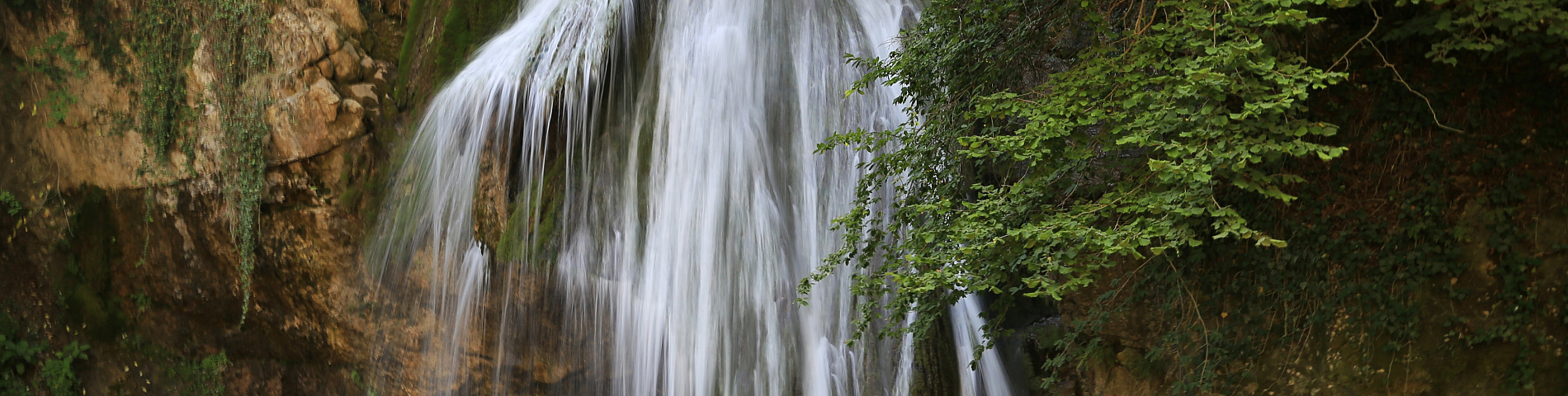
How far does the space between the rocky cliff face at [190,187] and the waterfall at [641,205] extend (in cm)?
61

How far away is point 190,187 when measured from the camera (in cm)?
797

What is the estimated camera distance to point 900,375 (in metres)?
5.87

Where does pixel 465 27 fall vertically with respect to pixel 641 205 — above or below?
above

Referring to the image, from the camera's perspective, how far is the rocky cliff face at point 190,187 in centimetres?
764

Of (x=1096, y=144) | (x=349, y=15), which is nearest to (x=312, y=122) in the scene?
(x=349, y=15)

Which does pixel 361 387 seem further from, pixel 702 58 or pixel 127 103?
pixel 702 58

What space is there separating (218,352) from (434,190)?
2.98 meters

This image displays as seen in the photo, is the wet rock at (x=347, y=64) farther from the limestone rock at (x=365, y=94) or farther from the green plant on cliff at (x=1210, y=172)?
the green plant on cliff at (x=1210, y=172)

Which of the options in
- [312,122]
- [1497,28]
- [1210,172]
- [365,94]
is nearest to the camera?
[1210,172]

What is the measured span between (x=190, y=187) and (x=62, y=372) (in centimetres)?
222

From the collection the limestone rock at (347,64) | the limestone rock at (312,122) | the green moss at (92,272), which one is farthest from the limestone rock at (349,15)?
the green moss at (92,272)

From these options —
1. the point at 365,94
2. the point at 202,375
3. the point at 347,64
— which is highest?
the point at 347,64

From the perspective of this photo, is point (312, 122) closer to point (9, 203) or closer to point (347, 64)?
point (347, 64)

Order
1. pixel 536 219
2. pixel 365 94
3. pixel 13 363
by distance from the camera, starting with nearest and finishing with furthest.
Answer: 1. pixel 536 219
2. pixel 365 94
3. pixel 13 363
